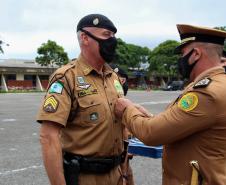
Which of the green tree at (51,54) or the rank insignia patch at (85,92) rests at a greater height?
the rank insignia patch at (85,92)

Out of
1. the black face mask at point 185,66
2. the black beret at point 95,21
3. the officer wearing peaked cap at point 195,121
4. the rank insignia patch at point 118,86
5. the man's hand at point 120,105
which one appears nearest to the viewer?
the officer wearing peaked cap at point 195,121

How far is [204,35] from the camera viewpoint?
2477mm

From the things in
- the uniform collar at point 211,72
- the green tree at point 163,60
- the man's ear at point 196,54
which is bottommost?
the green tree at point 163,60

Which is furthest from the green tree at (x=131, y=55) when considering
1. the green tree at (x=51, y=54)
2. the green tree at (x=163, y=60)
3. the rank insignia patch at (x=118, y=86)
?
the rank insignia patch at (x=118, y=86)

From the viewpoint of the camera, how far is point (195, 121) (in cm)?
227

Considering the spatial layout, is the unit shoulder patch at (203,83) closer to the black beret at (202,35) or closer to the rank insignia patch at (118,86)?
the black beret at (202,35)

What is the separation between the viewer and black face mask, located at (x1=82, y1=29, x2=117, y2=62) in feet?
9.27

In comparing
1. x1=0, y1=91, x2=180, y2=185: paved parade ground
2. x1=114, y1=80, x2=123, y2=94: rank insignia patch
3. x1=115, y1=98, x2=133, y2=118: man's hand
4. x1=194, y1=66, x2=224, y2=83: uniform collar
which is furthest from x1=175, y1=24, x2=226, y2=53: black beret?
x1=0, y1=91, x2=180, y2=185: paved parade ground

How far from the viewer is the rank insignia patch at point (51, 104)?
8.38 feet

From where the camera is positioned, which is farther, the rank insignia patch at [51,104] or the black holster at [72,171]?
the black holster at [72,171]

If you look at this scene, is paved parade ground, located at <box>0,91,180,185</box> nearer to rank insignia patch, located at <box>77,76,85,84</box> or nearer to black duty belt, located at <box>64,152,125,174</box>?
black duty belt, located at <box>64,152,125,174</box>

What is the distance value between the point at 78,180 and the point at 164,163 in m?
0.61

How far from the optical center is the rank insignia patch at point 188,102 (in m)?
2.28

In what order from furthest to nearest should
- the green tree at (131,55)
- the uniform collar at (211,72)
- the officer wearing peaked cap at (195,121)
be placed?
the green tree at (131,55) → the uniform collar at (211,72) → the officer wearing peaked cap at (195,121)
